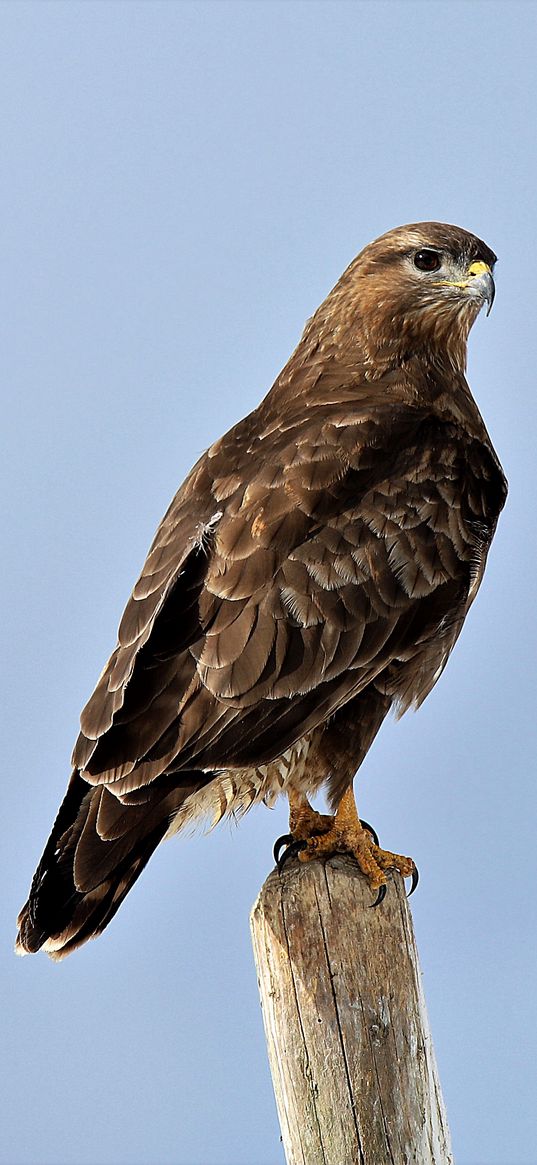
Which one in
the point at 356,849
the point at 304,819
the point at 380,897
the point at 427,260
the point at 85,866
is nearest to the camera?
the point at 85,866

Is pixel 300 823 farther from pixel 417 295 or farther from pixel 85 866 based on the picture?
pixel 417 295

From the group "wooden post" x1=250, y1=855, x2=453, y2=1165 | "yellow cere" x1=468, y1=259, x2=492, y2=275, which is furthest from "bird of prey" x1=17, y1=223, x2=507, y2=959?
"wooden post" x1=250, y1=855, x2=453, y2=1165

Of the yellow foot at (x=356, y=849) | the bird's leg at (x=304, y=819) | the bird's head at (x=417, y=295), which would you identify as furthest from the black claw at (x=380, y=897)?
the bird's head at (x=417, y=295)

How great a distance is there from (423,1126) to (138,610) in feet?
5.26

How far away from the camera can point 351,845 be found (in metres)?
4.52

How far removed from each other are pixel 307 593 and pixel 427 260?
4.56ft

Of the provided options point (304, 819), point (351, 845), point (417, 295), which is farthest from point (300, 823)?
point (417, 295)

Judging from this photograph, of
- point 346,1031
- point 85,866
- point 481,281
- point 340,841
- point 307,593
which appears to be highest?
point 481,281

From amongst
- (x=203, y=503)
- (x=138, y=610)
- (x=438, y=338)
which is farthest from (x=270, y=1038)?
(x=438, y=338)

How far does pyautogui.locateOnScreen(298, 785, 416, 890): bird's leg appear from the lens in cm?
447

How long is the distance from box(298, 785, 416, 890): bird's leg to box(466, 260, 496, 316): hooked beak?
1.66 meters

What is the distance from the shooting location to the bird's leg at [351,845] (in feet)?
14.7

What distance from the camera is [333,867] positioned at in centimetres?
426

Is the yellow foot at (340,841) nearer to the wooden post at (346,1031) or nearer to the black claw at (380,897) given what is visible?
the black claw at (380,897)
